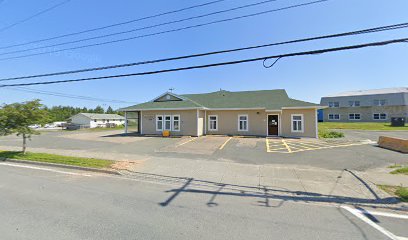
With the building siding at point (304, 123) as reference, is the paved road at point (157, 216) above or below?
below

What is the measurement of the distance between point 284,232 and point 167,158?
286 inches

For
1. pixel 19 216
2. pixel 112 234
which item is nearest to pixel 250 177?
pixel 112 234

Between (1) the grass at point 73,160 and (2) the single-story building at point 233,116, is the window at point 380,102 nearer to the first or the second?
(2) the single-story building at point 233,116

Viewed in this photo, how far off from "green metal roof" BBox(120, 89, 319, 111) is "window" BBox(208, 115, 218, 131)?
3.71 feet

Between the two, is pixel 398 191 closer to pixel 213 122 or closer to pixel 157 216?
pixel 157 216

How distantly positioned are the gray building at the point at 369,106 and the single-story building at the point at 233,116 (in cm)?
3468

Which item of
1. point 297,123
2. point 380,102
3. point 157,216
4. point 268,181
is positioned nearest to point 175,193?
point 157,216

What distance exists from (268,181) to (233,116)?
14544mm

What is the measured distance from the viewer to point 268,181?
21.4ft

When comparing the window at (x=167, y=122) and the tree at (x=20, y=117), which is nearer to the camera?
the tree at (x=20, y=117)

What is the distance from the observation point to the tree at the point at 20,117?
10258mm

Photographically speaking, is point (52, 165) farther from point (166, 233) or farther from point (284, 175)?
point (284, 175)

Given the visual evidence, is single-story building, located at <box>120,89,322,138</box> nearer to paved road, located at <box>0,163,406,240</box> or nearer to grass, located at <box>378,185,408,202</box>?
grass, located at <box>378,185,408,202</box>

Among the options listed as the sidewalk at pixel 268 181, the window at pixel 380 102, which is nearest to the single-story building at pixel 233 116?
the sidewalk at pixel 268 181
